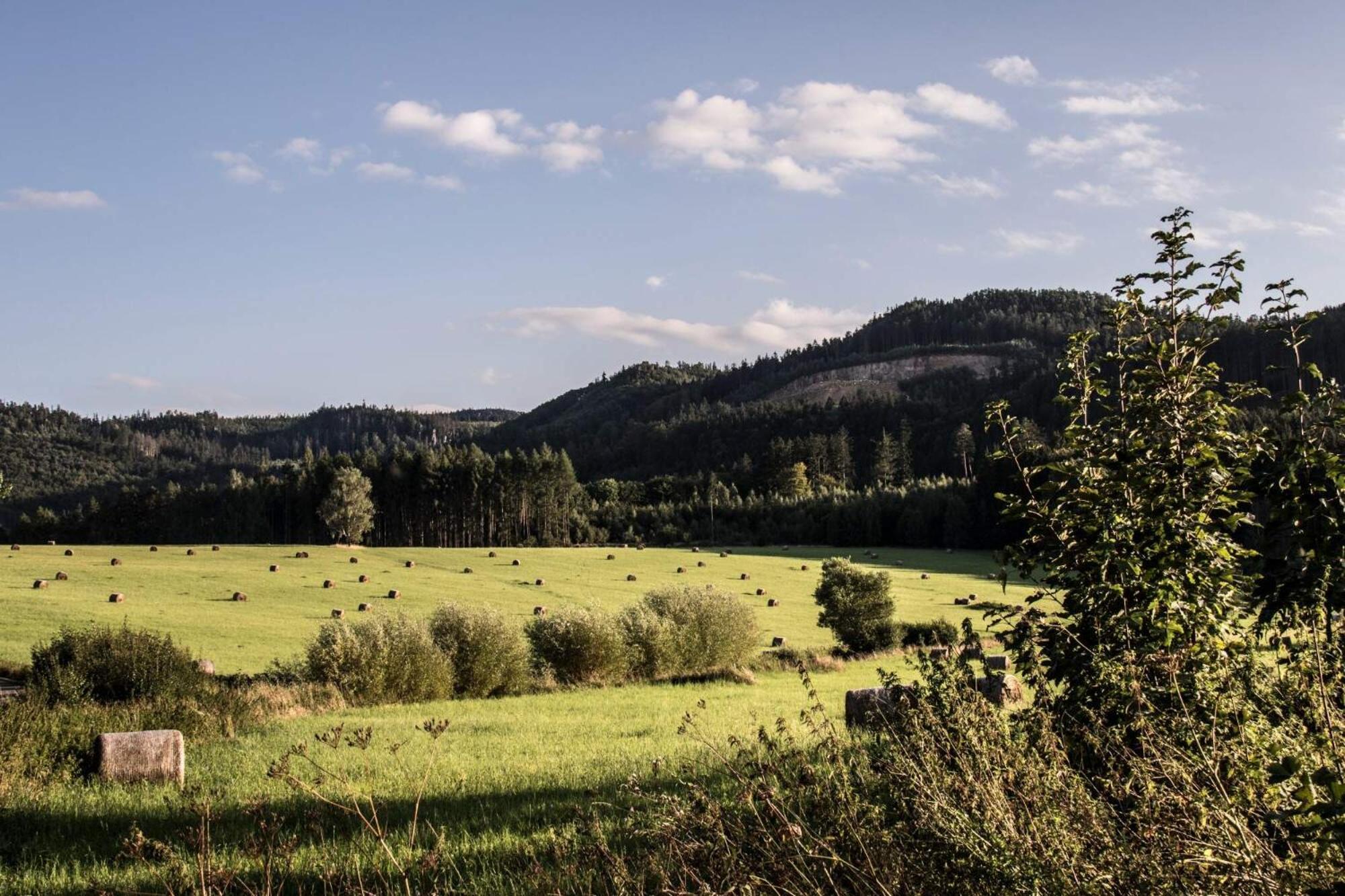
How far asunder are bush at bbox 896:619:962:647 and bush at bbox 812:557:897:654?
3.34 feet

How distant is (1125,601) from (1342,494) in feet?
6.70

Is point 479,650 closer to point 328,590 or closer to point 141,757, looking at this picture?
point 141,757

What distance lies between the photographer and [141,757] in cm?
1409

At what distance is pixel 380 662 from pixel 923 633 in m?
28.5

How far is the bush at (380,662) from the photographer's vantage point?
2778cm

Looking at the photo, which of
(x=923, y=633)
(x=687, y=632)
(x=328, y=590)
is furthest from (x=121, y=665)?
(x=923, y=633)

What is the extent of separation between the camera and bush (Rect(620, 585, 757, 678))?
116 ft

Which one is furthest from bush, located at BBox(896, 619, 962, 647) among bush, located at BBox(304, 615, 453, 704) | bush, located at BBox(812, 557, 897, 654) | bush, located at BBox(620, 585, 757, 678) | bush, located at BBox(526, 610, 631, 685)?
bush, located at BBox(304, 615, 453, 704)

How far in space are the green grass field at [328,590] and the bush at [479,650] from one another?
411cm

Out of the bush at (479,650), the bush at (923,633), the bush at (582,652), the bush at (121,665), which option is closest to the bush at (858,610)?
the bush at (923,633)

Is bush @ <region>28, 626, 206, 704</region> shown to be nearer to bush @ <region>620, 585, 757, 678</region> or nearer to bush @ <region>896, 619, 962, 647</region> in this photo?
bush @ <region>620, 585, 757, 678</region>

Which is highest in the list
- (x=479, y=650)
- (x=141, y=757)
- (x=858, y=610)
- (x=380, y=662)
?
(x=141, y=757)

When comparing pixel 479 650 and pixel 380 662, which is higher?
pixel 380 662

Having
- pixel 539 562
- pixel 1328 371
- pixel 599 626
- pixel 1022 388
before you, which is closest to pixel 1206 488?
pixel 599 626
